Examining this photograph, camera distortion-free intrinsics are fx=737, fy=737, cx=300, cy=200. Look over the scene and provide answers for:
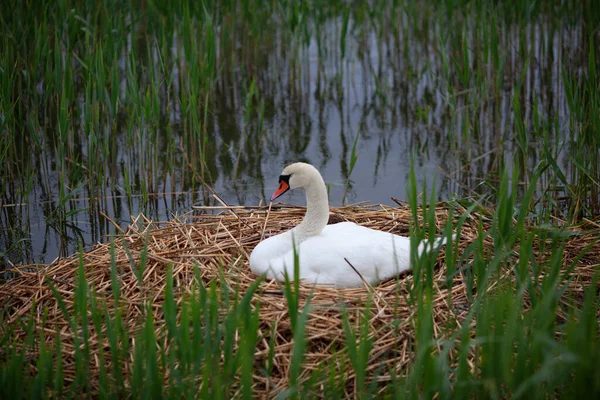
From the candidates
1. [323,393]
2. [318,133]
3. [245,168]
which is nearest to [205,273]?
[323,393]

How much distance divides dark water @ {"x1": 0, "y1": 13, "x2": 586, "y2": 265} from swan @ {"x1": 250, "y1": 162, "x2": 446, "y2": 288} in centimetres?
80

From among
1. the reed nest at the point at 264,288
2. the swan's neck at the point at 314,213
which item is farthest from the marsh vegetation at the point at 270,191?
the swan's neck at the point at 314,213

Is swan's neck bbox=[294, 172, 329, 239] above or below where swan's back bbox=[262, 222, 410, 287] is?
above

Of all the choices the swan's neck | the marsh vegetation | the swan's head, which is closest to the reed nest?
the marsh vegetation

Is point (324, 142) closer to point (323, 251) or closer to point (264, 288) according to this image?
point (323, 251)

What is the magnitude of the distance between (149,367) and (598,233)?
3011 millimetres

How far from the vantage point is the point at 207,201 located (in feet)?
19.8

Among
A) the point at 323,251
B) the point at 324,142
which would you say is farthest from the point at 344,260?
the point at 324,142

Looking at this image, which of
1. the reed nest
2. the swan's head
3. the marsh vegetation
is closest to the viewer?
the marsh vegetation

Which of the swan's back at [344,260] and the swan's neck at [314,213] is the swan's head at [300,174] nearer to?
the swan's neck at [314,213]

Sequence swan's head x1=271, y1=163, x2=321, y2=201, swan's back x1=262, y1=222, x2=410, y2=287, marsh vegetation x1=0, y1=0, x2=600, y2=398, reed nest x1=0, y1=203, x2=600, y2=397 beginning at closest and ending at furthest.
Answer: marsh vegetation x1=0, y1=0, x2=600, y2=398 → reed nest x1=0, y1=203, x2=600, y2=397 → swan's back x1=262, y1=222, x2=410, y2=287 → swan's head x1=271, y1=163, x2=321, y2=201

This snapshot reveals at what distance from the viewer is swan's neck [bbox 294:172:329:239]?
4.25 metres

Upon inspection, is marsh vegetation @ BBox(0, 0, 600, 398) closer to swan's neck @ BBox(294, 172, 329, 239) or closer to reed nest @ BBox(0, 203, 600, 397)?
reed nest @ BBox(0, 203, 600, 397)

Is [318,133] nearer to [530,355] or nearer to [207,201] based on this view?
[207,201]
